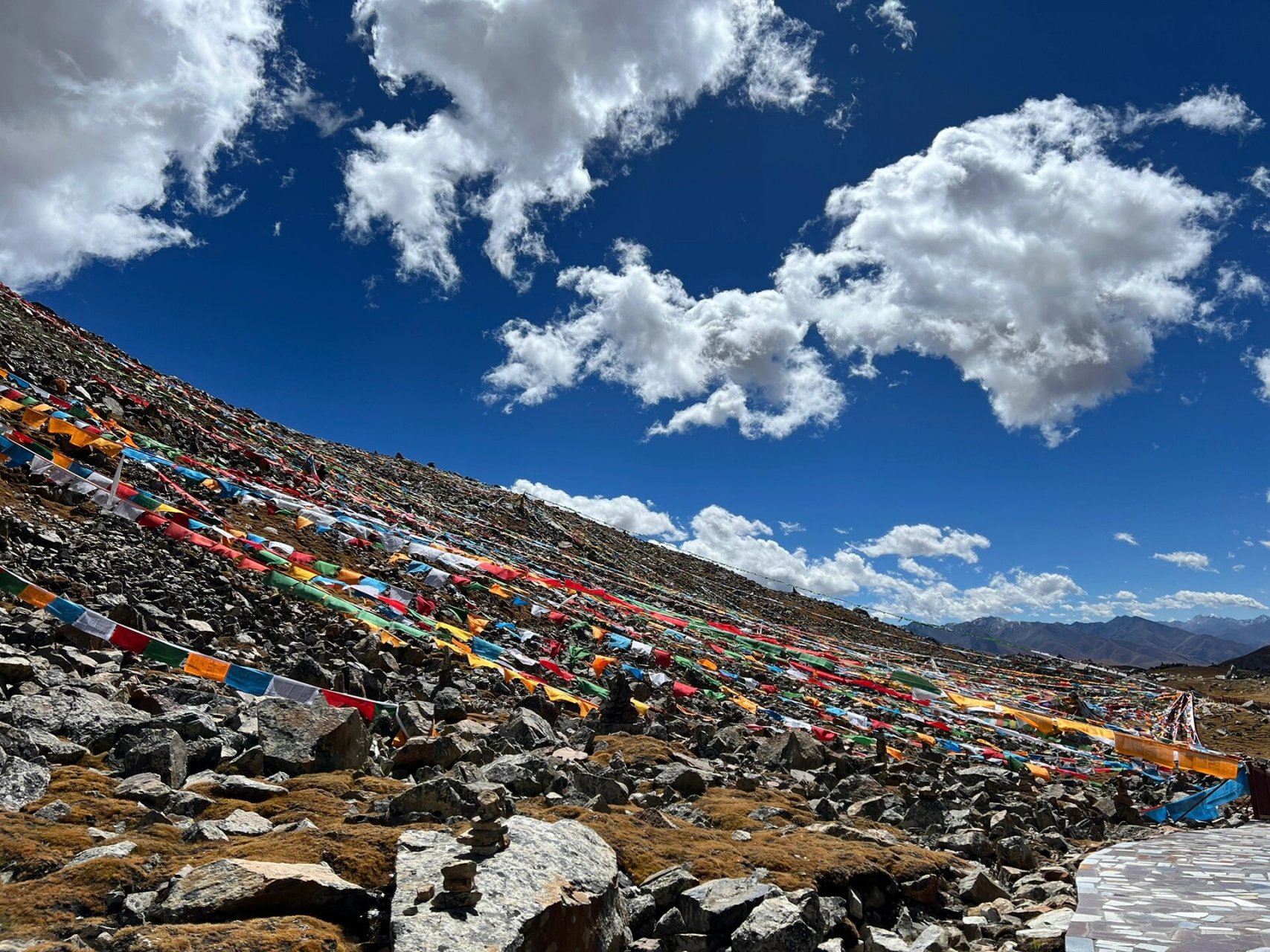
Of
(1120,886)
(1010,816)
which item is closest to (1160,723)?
(1010,816)

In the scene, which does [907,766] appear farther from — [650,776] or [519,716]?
[519,716]

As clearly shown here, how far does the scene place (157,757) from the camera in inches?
265

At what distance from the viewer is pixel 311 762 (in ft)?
25.2

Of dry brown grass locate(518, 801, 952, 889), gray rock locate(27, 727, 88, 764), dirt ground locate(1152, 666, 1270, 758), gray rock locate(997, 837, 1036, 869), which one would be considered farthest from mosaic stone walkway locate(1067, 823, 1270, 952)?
dirt ground locate(1152, 666, 1270, 758)

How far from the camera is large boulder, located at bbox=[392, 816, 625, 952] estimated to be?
4.40 m

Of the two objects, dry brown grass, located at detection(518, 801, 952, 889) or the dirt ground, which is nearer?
dry brown grass, located at detection(518, 801, 952, 889)

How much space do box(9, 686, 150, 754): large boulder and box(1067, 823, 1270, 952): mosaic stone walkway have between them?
891 centimetres

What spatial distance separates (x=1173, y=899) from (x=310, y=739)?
9254mm

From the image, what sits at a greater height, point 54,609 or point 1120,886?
point 54,609

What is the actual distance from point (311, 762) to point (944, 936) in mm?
6302

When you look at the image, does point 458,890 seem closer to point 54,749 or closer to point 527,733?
point 54,749

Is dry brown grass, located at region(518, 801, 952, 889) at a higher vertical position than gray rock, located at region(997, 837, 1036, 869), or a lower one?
higher

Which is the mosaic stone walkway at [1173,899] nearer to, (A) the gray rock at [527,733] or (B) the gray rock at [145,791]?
(A) the gray rock at [527,733]

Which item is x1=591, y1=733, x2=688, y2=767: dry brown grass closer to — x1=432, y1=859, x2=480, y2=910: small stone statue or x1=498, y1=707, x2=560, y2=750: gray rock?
x1=498, y1=707, x2=560, y2=750: gray rock
